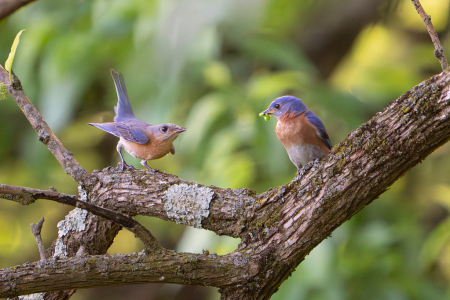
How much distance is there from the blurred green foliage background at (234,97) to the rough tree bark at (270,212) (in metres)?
1.69

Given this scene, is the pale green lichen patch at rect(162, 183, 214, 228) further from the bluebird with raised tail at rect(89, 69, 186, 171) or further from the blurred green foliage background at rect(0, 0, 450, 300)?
the blurred green foliage background at rect(0, 0, 450, 300)

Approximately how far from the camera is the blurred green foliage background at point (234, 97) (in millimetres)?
3821

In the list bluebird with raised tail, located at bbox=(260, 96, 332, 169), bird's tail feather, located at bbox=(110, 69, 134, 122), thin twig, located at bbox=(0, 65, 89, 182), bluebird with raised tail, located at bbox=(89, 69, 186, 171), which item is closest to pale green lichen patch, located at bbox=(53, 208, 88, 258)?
thin twig, located at bbox=(0, 65, 89, 182)

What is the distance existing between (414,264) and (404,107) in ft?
11.6

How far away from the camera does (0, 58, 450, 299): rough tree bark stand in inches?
58.6

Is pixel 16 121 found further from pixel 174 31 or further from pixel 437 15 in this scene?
pixel 437 15

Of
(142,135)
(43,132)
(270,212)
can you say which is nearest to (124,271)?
(270,212)

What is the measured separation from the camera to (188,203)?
1.86 meters

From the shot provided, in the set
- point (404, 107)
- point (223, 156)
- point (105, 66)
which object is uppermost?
point (105, 66)

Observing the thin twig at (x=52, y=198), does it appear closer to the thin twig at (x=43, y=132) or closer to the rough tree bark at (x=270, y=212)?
the rough tree bark at (x=270, y=212)

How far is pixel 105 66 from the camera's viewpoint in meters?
5.12

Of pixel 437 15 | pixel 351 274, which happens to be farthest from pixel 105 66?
pixel 437 15

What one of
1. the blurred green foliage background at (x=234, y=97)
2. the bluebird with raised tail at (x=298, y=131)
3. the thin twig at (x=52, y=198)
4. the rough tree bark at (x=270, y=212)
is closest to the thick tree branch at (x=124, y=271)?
the rough tree bark at (x=270, y=212)

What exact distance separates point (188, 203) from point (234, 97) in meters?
2.29
